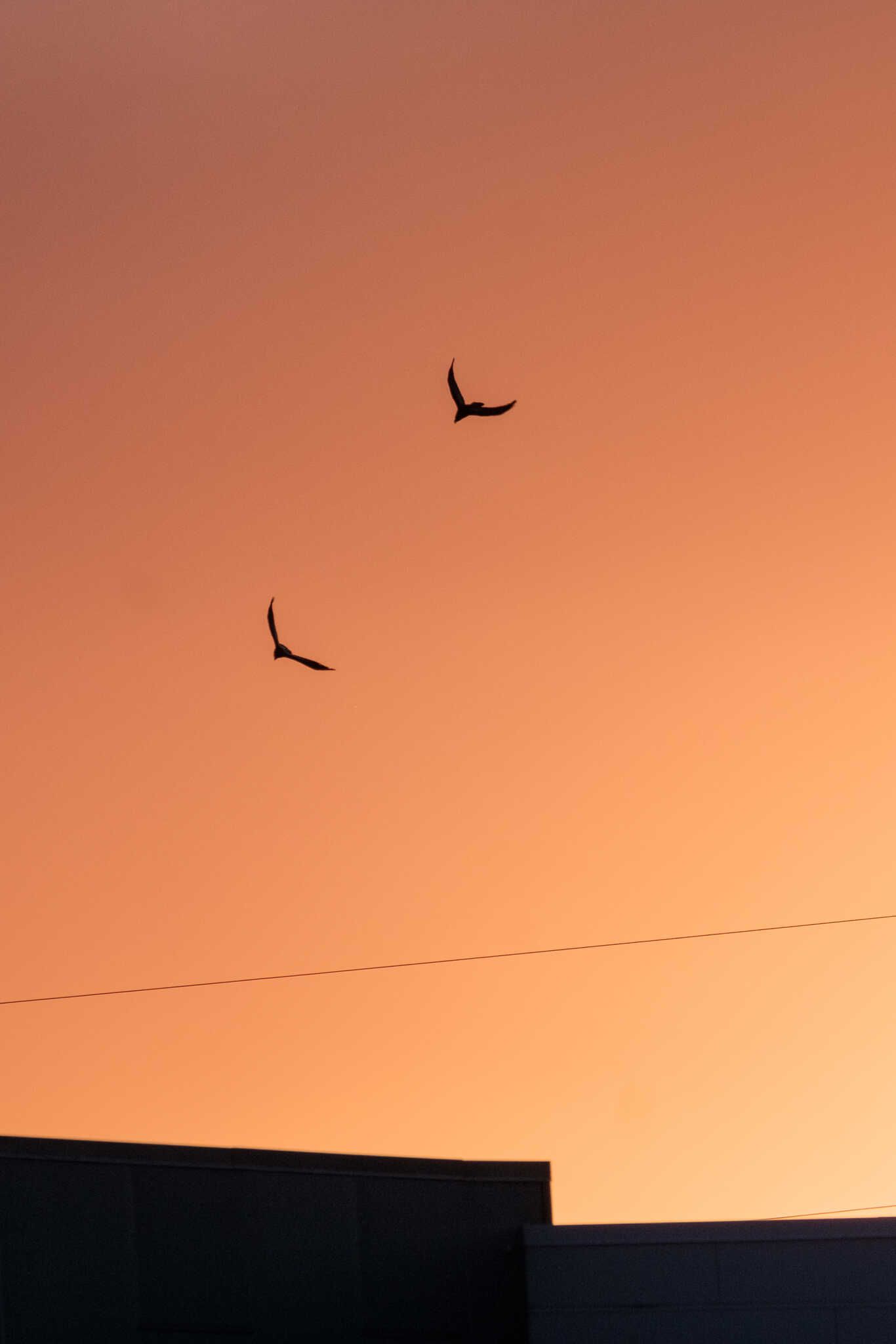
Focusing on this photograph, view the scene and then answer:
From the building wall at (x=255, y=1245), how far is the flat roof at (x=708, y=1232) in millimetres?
274

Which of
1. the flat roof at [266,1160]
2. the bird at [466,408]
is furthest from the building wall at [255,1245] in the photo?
the bird at [466,408]

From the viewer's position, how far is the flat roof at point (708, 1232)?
22.5 ft

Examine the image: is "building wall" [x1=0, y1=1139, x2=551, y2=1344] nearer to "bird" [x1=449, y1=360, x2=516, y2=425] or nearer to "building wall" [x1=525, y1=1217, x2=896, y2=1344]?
"building wall" [x1=525, y1=1217, x2=896, y2=1344]

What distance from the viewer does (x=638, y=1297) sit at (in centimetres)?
720

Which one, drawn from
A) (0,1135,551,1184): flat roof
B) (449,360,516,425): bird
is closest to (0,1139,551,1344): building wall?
(0,1135,551,1184): flat roof

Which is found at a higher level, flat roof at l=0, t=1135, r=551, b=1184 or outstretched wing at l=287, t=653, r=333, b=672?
outstretched wing at l=287, t=653, r=333, b=672

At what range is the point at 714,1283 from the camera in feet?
23.4

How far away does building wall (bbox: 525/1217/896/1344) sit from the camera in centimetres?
688

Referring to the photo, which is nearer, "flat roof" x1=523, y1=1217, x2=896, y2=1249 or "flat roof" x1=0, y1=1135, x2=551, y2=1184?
"flat roof" x1=523, y1=1217, x2=896, y2=1249

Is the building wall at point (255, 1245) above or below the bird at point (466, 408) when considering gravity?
below

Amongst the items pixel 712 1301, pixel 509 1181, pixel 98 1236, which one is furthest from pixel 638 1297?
pixel 98 1236

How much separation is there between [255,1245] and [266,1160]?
398 millimetres

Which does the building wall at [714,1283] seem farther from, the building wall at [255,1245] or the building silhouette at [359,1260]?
the building wall at [255,1245]

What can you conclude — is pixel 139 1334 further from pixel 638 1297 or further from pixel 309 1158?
pixel 638 1297
